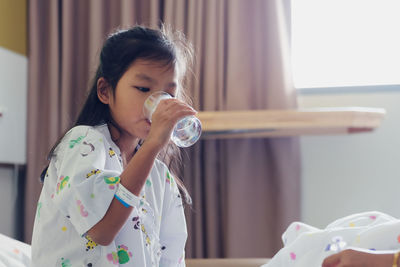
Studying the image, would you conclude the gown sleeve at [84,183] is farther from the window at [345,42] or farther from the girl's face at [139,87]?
the window at [345,42]

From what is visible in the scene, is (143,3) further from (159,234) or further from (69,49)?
(159,234)

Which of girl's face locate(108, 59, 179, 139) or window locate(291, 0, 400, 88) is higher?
window locate(291, 0, 400, 88)

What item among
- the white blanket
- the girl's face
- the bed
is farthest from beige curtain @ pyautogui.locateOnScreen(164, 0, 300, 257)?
the girl's face

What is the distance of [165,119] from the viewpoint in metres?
1.03

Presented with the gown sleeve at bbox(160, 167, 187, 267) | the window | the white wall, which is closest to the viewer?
the gown sleeve at bbox(160, 167, 187, 267)

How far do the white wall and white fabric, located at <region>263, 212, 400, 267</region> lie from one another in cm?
89

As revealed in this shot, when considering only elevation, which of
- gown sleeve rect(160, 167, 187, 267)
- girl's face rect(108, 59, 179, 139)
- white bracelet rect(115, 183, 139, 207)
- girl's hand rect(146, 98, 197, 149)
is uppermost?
girl's face rect(108, 59, 179, 139)

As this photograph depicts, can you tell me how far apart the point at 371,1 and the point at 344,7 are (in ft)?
0.37

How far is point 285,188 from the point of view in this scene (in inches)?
85.7

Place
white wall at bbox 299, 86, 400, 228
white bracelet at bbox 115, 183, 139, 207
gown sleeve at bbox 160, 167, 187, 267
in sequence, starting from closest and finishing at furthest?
white bracelet at bbox 115, 183, 139, 207 → gown sleeve at bbox 160, 167, 187, 267 → white wall at bbox 299, 86, 400, 228

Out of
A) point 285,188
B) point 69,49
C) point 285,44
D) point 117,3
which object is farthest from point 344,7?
point 69,49

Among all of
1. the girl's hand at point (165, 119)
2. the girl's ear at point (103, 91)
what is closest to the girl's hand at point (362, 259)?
the girl's hand at point (165, 119)

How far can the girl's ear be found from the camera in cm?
123

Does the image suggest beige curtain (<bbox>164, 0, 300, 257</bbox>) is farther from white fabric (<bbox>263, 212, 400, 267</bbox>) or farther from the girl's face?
the girl's face
